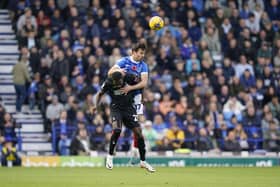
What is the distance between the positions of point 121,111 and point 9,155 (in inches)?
299

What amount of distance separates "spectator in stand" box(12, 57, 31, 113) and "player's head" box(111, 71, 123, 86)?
33.6ft

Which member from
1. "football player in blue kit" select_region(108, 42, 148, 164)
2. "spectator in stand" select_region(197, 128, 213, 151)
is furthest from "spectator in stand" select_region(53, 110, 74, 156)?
"football player in blue kit" select_region(108, 42, 148, 164)

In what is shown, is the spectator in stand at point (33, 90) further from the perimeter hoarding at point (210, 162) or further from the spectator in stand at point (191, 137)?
the spectator in stand at point (191, 137)

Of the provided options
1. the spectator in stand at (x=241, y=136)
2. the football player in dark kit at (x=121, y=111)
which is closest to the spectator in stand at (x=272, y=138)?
the spectator in stand at (x=241, y=136)

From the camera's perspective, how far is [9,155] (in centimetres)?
2412

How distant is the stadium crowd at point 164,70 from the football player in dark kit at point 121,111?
810 centimetres

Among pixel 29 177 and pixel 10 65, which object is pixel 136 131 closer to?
pixel 29 177

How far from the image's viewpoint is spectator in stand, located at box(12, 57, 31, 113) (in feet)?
87.9

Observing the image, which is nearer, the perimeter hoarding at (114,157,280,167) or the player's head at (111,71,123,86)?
the player's head at (111,71,123,86)

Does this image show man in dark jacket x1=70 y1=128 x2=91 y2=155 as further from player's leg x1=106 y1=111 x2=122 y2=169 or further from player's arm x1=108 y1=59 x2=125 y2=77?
player's arm x1=108 y1=59 x2=125 y2=77

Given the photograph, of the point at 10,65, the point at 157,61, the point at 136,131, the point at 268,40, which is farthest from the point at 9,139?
the point at 268,40

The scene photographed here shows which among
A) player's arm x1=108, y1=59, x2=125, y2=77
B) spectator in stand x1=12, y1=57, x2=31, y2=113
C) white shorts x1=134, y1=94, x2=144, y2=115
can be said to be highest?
spectator in stand x1=12, y1=57, x2=31, y2=113

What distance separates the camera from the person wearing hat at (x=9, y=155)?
24.0 metres

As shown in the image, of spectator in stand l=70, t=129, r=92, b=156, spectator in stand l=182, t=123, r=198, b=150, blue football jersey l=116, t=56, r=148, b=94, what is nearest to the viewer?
blue football jersey l=116, t=56, r=148, b=94
